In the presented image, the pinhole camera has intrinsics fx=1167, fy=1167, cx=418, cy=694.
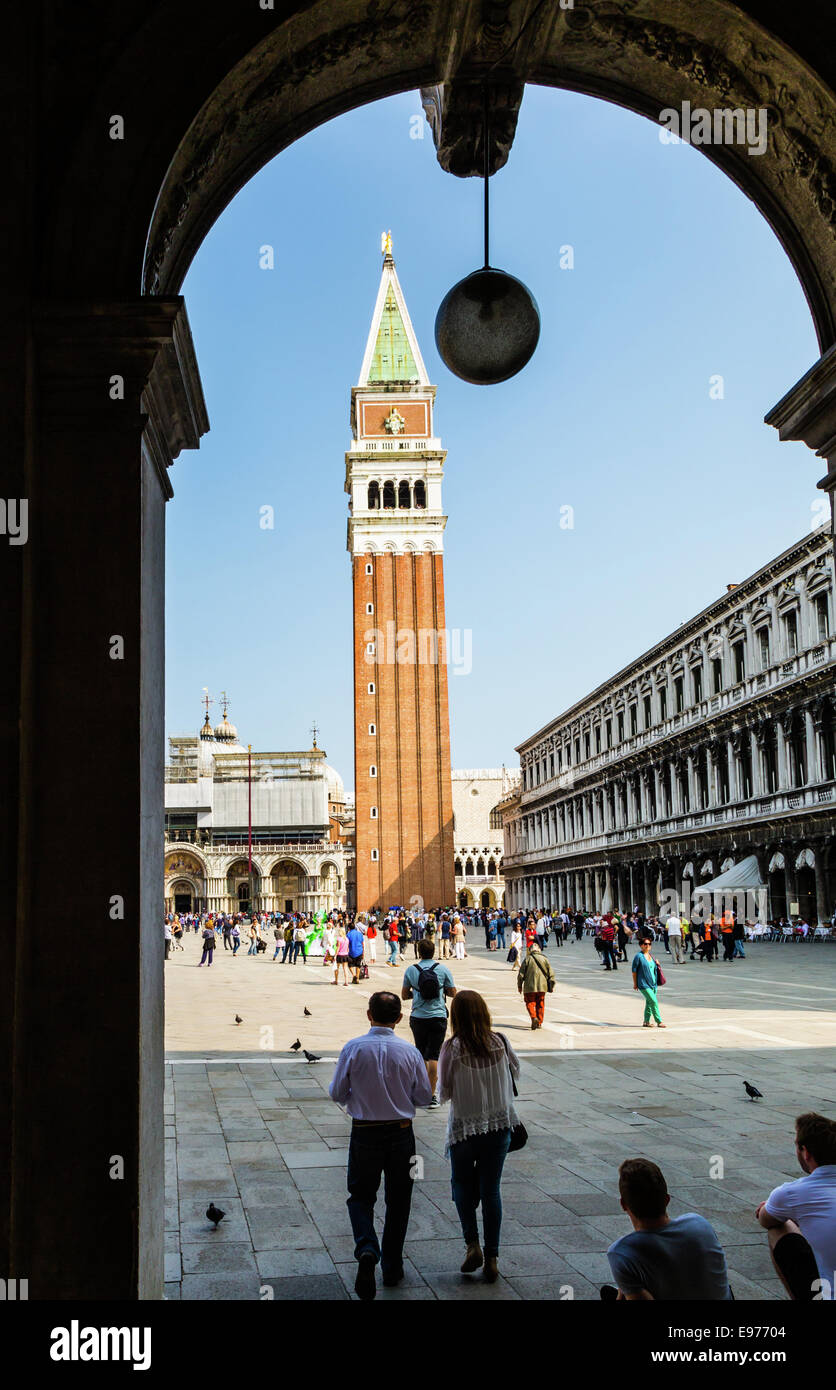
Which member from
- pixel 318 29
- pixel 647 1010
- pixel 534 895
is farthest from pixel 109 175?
pixel 534 895

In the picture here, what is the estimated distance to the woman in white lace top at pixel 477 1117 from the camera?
5598 mm

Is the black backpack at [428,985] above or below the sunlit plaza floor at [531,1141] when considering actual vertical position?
above

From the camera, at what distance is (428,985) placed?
9547 mm

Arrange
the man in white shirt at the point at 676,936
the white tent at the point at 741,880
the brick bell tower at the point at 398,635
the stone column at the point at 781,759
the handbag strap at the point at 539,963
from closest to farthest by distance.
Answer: the handbag strap at the point at 539,963 < the man in white shirt at the point at 676,936 < the white tent at the point at 741,880 < the stone column at the point at 781,759 < the brick bell tower at the point at 398,635

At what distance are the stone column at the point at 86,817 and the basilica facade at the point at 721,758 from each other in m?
26.6

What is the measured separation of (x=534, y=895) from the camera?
8706 cm

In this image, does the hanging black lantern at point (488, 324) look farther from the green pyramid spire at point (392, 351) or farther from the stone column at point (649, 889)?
the green pyramid spire at point (392, 351)

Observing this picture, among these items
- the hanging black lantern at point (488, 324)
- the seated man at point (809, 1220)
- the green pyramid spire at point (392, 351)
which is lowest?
the seated man at point (809, 1220)

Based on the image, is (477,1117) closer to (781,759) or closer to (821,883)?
(821,883)

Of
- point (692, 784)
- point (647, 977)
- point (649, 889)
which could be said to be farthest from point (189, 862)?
point (647, 977)

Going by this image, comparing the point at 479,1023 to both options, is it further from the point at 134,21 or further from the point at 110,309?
the point at 134,21

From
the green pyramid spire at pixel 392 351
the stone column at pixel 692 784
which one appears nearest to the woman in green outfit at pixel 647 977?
the stone column at pixel 692 784

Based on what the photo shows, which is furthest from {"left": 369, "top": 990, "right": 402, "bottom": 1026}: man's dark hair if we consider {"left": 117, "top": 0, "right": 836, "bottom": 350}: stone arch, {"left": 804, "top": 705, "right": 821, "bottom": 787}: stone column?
{"left": 804, "top": 705, "right": 821, "bottom": 787}: stone column

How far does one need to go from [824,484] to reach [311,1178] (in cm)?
539
